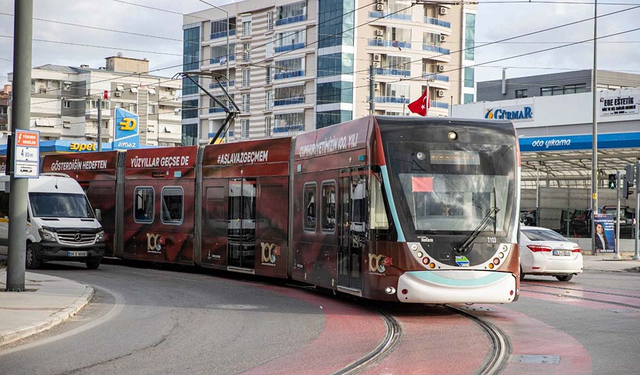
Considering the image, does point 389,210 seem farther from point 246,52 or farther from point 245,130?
point 245,130

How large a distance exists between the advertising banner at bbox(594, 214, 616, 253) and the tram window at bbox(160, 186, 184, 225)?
59.2 feet

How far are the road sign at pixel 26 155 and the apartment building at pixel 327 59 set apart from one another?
2372 inches

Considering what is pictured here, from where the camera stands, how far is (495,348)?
11.4m

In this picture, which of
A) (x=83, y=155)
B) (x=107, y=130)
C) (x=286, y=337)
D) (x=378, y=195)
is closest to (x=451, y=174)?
(x=378, y=195)

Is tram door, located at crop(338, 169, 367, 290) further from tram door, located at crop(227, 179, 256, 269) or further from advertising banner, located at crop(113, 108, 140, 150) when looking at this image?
advertising banner, located at crop(113, 108, 140, 150)

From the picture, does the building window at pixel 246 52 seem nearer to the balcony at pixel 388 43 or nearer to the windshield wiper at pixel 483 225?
the balcony at pixel 388 43

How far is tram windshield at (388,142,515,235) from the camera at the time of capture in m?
14.6

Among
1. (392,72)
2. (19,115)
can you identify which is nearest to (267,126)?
(392,72)

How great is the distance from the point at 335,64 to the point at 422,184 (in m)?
66.4

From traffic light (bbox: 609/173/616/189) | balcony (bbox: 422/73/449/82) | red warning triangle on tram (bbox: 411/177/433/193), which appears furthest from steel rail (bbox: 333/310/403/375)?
balcony (bbox: 422/73/449/82)

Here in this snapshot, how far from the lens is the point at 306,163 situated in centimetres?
1873

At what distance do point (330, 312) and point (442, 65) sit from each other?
7345 centimetres

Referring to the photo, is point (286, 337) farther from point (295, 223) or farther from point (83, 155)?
point (83, 155)

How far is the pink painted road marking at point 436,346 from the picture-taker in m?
9.90
